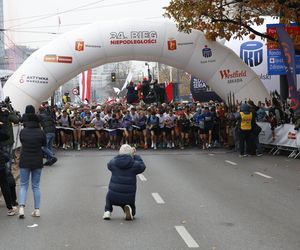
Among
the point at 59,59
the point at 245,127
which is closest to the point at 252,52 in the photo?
the point at 245,127

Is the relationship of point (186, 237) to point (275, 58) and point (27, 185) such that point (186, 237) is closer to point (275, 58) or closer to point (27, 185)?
point (27, 185)

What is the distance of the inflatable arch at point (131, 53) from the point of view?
25.3m

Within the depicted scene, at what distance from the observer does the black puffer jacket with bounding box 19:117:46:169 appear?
34.1ft

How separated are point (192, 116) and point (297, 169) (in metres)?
9.96

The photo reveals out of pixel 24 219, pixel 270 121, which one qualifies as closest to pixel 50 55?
pixel 270 121

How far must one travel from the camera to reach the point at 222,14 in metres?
24.6

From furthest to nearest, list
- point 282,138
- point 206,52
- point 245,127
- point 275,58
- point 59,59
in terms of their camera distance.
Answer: point 206,52 → point 59,59 → point 275,58 → point 282,138 → point 245,127

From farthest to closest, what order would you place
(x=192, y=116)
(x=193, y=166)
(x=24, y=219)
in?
1. (x=192, y=116)
2. (x=193, y=166)
3. (x=24, y=219)

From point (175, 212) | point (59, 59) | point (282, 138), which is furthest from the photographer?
point (59, 59)

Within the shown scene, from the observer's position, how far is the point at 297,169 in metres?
17.2

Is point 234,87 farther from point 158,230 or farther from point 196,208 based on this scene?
point 158,230

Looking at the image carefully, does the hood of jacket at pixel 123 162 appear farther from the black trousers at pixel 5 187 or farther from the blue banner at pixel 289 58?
the blue banner at pixel 289 58

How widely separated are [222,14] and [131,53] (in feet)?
13.2

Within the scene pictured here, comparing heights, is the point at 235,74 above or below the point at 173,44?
below
